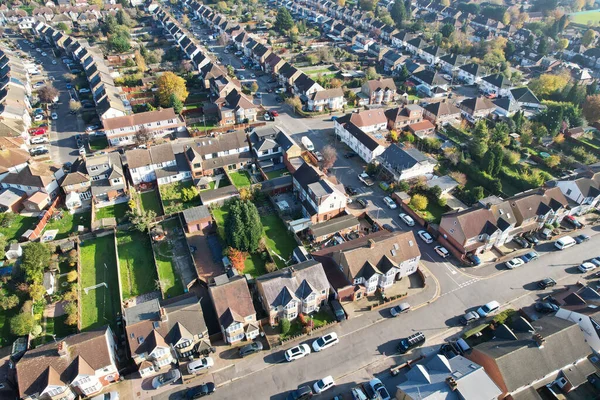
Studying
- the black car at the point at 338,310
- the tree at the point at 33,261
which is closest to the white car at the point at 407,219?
the black car at the point at 338,310

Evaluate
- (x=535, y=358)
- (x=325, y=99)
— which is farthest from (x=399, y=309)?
(x=325, y=99)

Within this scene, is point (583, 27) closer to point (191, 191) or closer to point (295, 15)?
point (295, 15)

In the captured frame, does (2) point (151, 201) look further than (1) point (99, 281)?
Yes

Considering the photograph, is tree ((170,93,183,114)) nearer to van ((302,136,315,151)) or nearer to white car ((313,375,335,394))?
van ((302,136,315,151))

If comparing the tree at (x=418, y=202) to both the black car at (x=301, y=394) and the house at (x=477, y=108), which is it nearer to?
the black car at (x=301, y=394)

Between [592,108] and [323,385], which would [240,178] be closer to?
[323,385]

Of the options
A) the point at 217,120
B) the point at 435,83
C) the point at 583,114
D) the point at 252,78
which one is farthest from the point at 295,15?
the point at 583,114
